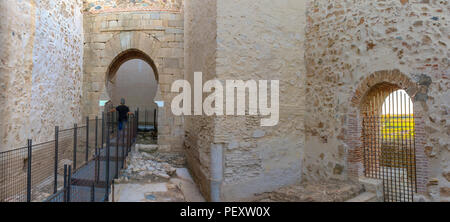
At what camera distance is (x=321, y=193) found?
4074 millimetres

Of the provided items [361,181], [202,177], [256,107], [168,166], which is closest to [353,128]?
[361,181]

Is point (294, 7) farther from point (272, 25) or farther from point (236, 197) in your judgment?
point (236, 197)

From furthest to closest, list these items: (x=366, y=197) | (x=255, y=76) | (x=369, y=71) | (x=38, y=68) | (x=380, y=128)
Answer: (x=38, y=68)
(x=255, y=76)
(x=380, y=128)
(x=369, y=71)
(x=366, y=197)

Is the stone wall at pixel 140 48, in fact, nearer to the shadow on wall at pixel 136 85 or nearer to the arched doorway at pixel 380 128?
the arched doorway at pixel 380 128

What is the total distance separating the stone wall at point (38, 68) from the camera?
4520 millimetres

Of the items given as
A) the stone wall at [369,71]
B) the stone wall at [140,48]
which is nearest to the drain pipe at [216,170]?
the stone wall at [369,71]

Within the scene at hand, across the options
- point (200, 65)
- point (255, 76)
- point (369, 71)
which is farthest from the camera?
point (200, 65)

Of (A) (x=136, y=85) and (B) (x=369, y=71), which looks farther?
(A) (x=136, y=85)

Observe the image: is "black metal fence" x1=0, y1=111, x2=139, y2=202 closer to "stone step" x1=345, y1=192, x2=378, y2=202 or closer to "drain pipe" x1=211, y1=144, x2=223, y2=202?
"drain pipe" x1=211, y1=144, x2=223, y2=202

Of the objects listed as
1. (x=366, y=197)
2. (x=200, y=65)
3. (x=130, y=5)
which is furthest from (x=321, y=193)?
(x=130, y=5)

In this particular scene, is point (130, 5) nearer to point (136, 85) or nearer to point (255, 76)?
point (255, 76)

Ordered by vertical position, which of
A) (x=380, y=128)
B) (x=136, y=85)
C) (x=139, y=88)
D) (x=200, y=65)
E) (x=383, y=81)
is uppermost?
(x=136, y=85)

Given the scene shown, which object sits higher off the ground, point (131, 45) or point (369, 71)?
point (131, 45)

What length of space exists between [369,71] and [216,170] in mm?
2934
